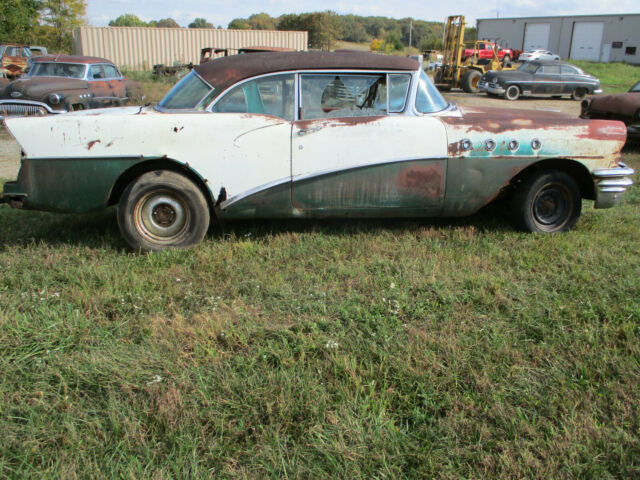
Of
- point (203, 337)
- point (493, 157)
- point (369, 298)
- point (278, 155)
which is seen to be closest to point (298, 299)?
point (369, 298)

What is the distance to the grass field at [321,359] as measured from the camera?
7.16ft

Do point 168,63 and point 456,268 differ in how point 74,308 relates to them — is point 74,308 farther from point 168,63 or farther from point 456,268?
point 168,63

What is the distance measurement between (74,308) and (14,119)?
65.8 inches

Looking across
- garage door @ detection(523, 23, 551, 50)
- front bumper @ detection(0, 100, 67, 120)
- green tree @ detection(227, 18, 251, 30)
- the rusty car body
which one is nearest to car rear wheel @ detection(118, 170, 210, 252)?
front bumper @ detection(0, 100, 67, 120)

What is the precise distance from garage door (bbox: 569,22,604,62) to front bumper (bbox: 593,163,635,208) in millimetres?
49757

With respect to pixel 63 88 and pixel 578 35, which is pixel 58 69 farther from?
pixel 578 35

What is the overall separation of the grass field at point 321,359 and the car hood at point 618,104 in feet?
19.4

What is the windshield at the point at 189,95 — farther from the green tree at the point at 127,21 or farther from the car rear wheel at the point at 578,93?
the green tree at the point at 127,21

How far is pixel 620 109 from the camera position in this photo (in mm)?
9320

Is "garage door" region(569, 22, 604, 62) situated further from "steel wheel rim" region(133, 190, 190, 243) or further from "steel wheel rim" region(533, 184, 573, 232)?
"steel wheel rim" region(133, 190, 190, 243)


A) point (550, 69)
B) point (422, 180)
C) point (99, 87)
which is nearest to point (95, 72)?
point (99, 87)

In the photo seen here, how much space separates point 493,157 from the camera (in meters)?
4.34

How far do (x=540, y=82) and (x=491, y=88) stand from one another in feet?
5.85

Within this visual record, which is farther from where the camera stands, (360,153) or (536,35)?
(536,35)
